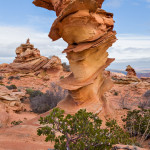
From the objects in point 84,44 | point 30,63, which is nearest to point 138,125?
point 84,44

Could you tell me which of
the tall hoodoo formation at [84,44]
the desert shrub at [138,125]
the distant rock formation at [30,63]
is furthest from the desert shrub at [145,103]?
the distant rock formation at [30,63]

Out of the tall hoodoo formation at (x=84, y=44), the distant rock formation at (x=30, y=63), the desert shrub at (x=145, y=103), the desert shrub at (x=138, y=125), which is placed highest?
the distant rock formation at (x=30, y=63)

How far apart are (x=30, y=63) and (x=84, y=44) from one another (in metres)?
19.2

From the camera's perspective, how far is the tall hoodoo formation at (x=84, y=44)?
233 inches

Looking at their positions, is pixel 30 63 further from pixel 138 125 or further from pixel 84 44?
pixel 138 125

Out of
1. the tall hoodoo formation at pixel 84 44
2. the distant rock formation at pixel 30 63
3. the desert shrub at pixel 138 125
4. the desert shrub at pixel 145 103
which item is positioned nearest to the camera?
the desert shrub at pixel 138 125

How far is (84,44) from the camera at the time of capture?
630 centimetres

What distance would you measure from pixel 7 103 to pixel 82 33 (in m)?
6.89

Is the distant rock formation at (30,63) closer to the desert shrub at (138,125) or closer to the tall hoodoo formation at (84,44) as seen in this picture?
the tall hoodoo formation at (84,44)

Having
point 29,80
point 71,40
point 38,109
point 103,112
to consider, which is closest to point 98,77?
point 103,112

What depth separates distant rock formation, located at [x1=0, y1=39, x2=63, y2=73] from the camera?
23783 mm

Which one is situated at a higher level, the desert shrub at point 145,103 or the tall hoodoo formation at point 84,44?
the tall hoodoo formation at point 84,44

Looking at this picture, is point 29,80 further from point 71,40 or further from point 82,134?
point 82,134

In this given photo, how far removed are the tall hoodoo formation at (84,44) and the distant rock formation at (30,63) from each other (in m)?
16.8
